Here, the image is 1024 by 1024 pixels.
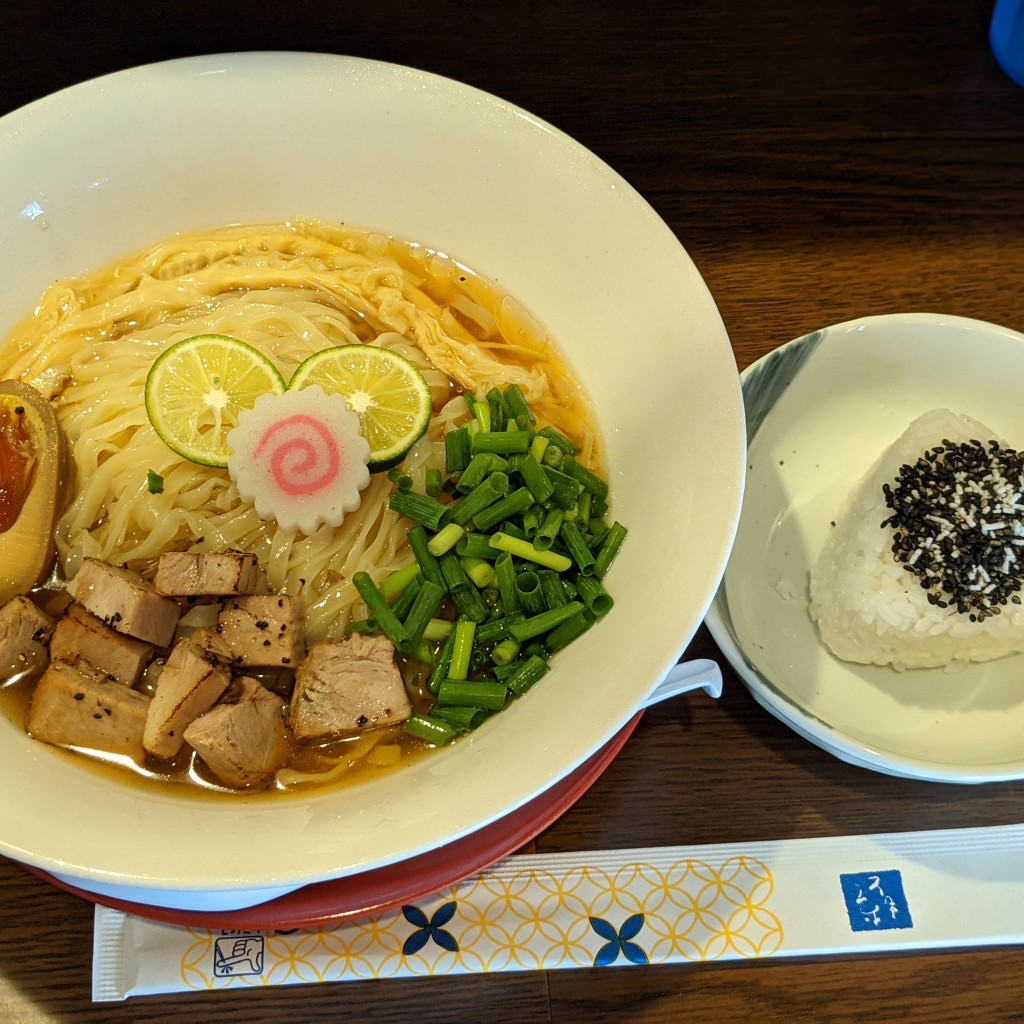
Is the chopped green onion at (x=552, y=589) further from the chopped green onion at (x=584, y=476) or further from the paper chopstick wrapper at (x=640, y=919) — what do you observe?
the paper chopstick wrapper at (x=640, y=919)

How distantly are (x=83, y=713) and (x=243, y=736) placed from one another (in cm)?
38

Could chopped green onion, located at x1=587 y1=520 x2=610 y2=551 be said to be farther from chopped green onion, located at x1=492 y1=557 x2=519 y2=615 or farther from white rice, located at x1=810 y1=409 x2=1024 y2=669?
white rice, located at x1=810 y1=409 x2=1024 y2=669

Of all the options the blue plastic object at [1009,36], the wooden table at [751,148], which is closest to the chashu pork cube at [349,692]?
the wooden table at [751,148]

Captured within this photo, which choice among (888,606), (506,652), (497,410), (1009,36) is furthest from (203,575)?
(1009,36)

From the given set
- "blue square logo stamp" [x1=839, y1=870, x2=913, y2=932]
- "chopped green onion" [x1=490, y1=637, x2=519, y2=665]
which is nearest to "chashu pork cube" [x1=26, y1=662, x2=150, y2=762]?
"chopped green onion" [x1=490, y1=637, x2=519, y2=665]

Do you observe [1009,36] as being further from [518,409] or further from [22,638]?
[22,638]

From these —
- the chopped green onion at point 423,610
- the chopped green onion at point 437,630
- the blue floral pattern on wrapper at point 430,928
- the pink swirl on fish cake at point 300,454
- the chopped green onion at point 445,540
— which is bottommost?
the blue floral pattern on wrapper at point 430,928

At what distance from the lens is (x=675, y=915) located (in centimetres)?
200

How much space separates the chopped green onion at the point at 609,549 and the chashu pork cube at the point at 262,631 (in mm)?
762

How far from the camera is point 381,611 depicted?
80.4 inches

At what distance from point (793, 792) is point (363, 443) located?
57.4 inches

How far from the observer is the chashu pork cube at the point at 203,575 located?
79.5 inches

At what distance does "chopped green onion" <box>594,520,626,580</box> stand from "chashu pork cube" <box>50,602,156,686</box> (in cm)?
115

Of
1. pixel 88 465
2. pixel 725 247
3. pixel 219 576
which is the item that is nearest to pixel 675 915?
pixel 219 576
